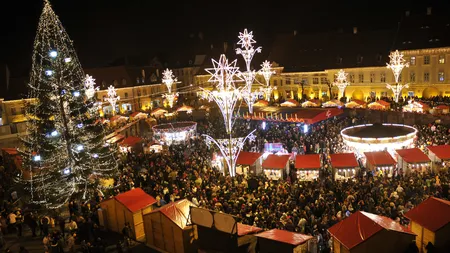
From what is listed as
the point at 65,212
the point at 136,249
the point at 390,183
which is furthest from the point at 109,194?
the point at 390,183

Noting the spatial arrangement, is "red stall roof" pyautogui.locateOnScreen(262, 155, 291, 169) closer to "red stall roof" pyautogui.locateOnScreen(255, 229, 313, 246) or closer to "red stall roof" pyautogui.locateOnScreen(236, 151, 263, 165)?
"red stall roof" pyautogui.locateOnScreen(236, 151, 263, 165)

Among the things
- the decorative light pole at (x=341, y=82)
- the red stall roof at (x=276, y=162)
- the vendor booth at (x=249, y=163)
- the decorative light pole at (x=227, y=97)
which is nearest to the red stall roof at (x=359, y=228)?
the decorative light pole at (x=227, y=97)

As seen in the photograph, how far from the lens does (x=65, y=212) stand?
58.0ft

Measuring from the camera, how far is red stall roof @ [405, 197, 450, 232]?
1064cm

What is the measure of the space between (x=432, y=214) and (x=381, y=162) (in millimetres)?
9080

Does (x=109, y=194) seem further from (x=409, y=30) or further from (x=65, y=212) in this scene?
(x=409, y=30)

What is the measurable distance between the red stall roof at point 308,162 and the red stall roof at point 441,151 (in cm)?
637

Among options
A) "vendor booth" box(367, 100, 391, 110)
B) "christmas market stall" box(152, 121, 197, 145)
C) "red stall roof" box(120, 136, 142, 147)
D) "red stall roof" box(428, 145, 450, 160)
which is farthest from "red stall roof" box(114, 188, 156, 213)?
"vendor booth" box(367, 100, 391, 110)

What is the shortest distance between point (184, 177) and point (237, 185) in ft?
11.0

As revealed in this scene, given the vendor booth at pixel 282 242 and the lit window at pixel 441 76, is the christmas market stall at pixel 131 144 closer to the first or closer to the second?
the vendor booth at pixel 282 242

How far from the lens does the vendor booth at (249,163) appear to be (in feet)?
71.1

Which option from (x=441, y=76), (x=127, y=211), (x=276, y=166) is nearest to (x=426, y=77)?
(x=441, y=76)

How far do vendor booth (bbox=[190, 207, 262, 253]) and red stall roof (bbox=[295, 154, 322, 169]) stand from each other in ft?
30.3

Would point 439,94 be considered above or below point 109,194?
above
